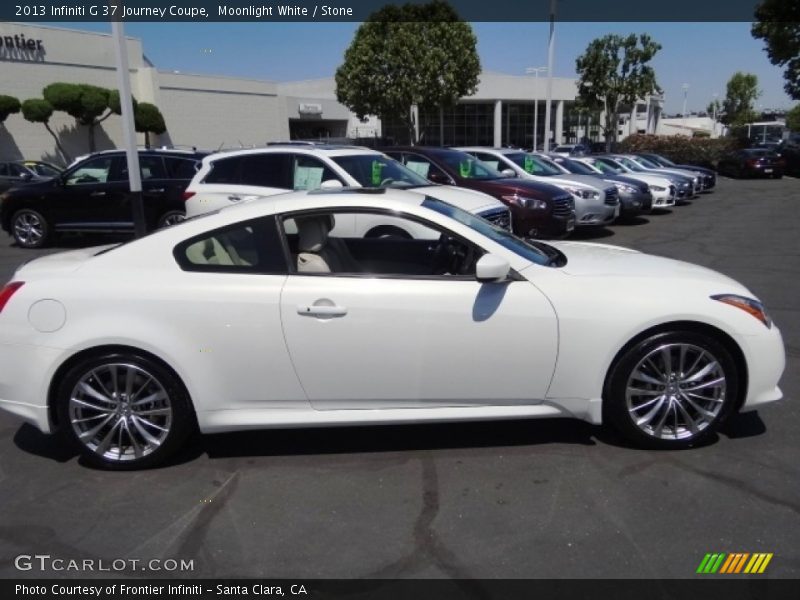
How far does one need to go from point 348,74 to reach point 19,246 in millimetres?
25749

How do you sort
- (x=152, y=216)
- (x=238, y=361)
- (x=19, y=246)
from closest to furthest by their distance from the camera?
(x=238, y=361), (x=152, y=216), (x=19, y=246)

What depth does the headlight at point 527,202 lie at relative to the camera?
→ 424 inches

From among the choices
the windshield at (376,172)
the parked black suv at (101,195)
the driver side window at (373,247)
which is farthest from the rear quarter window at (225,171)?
the driver side window at (373,247)

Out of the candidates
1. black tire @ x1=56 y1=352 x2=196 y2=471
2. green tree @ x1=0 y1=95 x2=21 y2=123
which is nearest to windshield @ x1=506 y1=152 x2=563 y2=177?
black tire @ x1=56 y1=352 x2=196 y2=471

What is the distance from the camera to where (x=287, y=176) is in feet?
28.8

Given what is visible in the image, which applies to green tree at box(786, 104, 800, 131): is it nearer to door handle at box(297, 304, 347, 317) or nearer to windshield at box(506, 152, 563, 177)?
windshield at box(506, 152, 563, 177)

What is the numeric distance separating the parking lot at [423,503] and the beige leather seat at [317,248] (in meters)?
1.10

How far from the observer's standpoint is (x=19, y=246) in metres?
12.6

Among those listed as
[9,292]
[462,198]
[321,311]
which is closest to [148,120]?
[462,198]

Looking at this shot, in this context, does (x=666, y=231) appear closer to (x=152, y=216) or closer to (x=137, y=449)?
(x=152, y=216)

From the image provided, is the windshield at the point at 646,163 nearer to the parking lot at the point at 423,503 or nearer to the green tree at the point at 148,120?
the parking lot at the point at 423,503

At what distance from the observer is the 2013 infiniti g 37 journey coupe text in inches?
141

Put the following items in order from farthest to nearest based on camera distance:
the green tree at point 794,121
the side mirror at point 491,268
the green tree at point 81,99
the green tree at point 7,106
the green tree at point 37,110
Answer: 1. the green tree at point 794,121
2. the green tree at point 81,99
3. the green tree at point 37,110
4. the green tree at point 7,106
5. the side mirror at point 491,268

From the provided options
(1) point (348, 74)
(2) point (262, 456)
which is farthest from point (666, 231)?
(1) point (348, 74)
